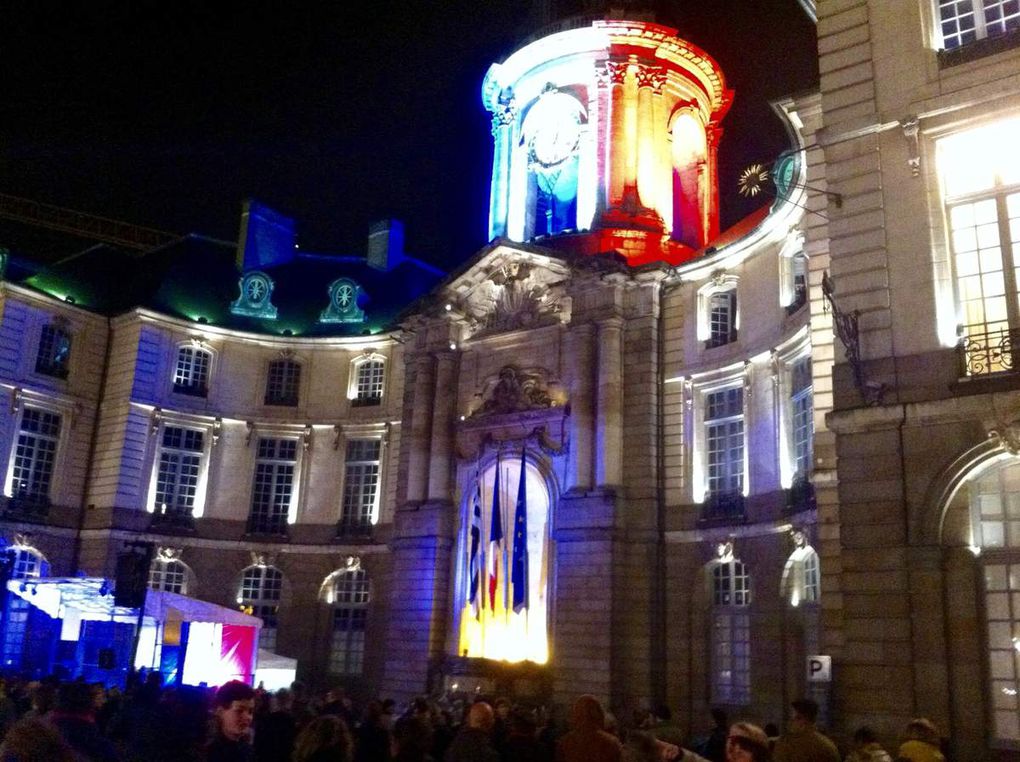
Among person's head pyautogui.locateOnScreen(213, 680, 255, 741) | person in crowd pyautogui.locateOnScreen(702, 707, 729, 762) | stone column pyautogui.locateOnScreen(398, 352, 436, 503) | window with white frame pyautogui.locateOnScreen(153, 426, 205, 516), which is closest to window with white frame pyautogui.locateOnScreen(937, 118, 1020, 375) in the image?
person in crowd pyautogui.locateOnScreen(702, 707, 729, 762)

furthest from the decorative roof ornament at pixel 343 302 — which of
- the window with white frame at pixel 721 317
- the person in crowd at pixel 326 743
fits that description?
the person in crowd at pixel 326 743

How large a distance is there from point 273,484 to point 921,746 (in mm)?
28385

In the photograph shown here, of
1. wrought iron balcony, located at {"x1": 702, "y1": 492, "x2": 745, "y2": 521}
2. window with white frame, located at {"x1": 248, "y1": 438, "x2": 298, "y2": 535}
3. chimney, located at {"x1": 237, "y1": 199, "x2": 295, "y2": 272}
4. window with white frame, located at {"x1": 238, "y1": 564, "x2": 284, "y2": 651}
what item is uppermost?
chimney, located at {"x1": 237, "y1": 199, "x2": 295, "y2": 272}

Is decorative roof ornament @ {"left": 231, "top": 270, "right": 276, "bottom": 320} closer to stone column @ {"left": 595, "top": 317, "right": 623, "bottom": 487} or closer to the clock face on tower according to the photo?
the clock face on tower

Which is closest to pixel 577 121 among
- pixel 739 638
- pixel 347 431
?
pixel 347 431

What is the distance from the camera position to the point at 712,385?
2614 cm

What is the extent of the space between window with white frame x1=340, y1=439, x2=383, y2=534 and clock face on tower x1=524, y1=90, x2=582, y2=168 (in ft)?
36.5

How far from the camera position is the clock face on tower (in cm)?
3288

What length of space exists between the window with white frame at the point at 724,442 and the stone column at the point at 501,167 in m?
10.9

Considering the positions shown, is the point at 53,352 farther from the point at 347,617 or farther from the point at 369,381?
the point at 347,617

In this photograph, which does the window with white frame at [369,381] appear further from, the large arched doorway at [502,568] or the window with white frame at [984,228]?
the window with white frame at [984,228]

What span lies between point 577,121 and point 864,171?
1919 cm

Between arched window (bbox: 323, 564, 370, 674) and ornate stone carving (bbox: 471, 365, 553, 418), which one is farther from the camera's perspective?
arched window (bbox: 323, 564, 370, 674)

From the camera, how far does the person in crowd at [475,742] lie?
758cm
